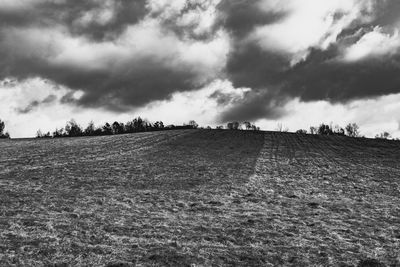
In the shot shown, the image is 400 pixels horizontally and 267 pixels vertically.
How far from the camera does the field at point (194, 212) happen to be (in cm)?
1110

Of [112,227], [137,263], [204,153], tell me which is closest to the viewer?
[137,263]

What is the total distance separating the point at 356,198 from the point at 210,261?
43.6 feet

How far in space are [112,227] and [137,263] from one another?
12.5ft

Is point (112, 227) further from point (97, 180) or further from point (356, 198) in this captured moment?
point (356, 198)

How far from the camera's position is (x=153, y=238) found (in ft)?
41.4

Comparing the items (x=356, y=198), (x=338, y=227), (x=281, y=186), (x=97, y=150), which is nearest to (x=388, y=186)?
(x=356, y=198)

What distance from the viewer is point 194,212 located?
660 inches

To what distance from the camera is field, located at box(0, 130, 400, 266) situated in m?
11.1

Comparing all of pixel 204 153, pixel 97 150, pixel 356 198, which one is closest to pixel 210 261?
pixel 356 198

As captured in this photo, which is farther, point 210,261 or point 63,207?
point 63,207

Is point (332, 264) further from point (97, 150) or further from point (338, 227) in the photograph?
point (97, 150)

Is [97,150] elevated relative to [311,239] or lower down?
elevated

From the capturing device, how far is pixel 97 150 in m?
41.3

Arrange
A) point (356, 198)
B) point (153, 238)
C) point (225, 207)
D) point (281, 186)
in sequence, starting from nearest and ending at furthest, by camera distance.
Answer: point (153, 238), point (225, 207), point (356, 198), point (281, 186)
